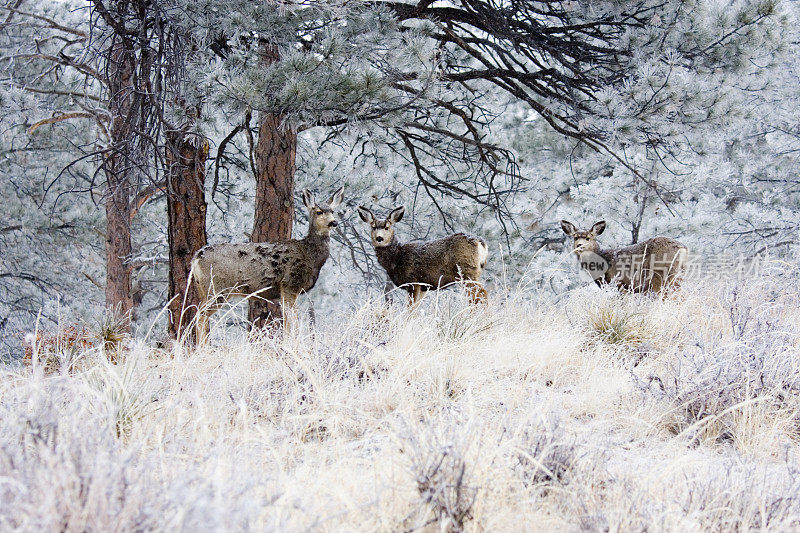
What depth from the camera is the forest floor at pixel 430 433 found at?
7.39 feet

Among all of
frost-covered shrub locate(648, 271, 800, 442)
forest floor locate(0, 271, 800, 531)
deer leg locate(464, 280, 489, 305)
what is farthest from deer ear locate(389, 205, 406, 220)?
frost-covered shrub locate(648, 271, 800, 442)

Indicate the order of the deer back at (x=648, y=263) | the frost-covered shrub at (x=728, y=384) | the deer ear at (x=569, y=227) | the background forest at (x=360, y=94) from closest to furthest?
1. the frost-covered shrub at (x=728, y=384)
2. the background forest at (x=360, y=94)
3. the deer back at (x=648, y=263)
4. the deer ear at (x=569, y=227)

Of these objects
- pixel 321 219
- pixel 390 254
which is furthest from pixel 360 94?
pixel 390 254

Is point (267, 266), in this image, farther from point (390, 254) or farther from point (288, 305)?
point (390, 254)

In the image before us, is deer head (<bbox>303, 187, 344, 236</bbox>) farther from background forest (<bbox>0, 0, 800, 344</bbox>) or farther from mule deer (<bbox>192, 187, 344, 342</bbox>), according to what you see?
background forest (<bbox>0, 0, 800, 344</bbox>)

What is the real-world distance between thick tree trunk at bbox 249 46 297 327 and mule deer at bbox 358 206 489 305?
3.17 ft

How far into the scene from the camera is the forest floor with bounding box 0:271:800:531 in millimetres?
2252

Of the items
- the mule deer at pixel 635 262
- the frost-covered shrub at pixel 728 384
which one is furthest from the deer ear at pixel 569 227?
the frost-covered shrub at pixel 728 384

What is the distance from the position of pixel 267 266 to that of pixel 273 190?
5.18 ft

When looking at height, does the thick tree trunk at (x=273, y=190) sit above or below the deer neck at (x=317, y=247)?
above

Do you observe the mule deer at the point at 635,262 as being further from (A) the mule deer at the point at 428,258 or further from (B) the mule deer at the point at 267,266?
(B) the mule deer at the point at 267,266

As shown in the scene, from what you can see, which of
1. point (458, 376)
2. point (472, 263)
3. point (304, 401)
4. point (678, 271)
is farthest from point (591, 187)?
point (304, 401)

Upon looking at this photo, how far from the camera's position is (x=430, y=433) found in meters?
2.78

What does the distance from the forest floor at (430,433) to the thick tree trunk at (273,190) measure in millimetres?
2347
